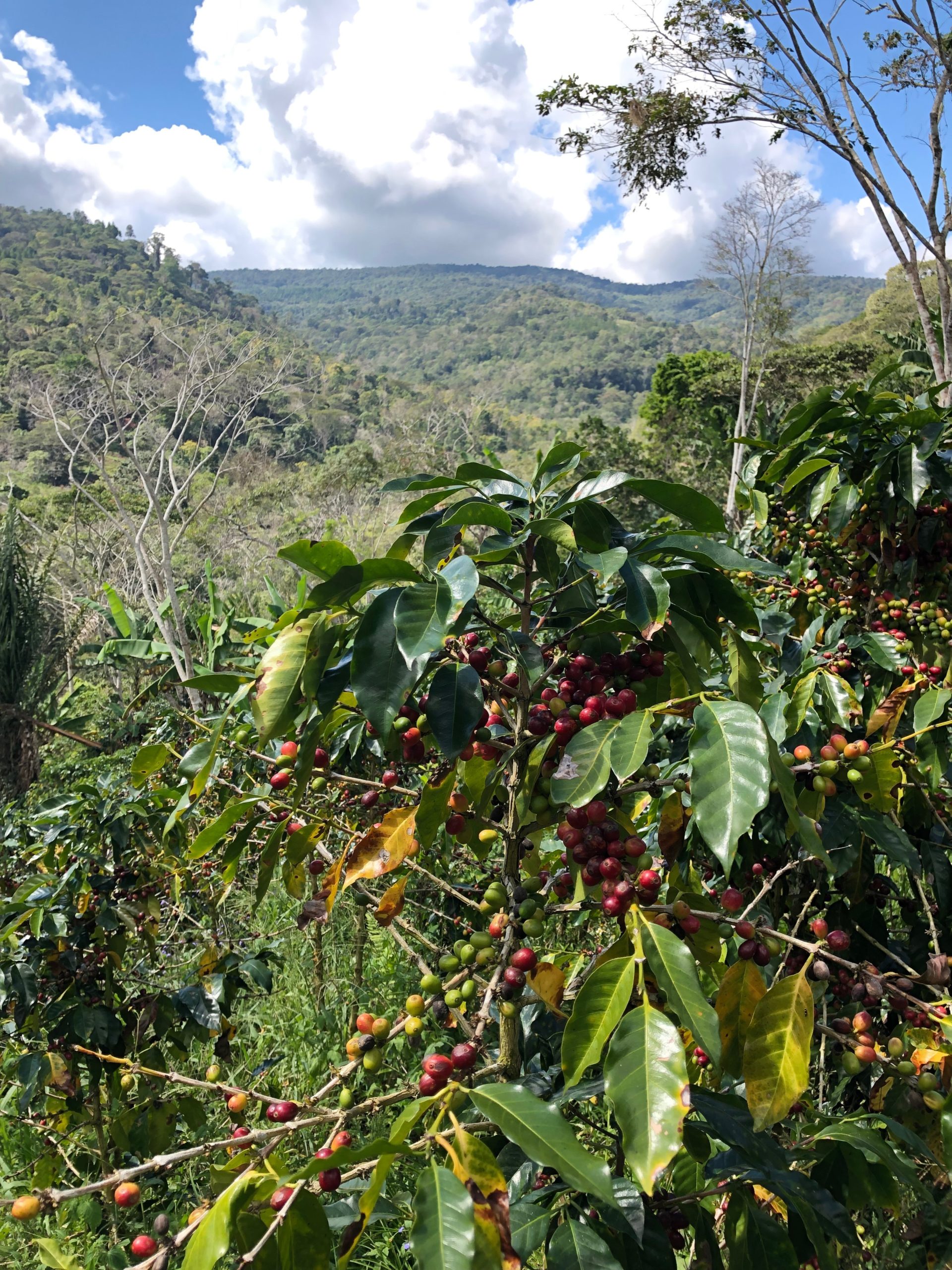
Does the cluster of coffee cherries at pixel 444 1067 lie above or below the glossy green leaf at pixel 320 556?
below

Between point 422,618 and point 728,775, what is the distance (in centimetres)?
27

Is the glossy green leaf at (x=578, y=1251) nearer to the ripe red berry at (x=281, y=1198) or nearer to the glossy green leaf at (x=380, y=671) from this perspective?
the ripe red berry at (x=281, y=1198)

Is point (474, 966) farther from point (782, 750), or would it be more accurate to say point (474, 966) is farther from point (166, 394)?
point (166, 394)

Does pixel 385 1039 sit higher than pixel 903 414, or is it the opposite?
pixel 903 414

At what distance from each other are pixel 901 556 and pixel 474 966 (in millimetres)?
1397

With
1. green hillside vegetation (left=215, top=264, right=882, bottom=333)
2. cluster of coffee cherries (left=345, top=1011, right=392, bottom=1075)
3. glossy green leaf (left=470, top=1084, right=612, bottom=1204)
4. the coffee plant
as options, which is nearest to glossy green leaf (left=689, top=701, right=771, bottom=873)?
the coffee plant

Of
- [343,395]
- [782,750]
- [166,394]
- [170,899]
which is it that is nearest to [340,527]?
[166,394]

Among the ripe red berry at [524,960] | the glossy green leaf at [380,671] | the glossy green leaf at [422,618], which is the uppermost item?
the glossy green leaf at [422,618]

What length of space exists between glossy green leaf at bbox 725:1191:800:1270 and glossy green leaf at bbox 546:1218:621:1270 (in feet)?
0.48

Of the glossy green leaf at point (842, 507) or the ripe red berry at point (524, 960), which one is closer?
the ripe red berry at point (524, 960)

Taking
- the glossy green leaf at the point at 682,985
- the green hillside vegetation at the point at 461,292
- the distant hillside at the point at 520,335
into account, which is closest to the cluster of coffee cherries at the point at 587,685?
the glossy green leaf at the point at 682,985

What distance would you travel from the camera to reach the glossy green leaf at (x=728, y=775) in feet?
1.84

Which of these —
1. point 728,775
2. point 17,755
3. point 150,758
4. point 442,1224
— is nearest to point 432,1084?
point 442,1224

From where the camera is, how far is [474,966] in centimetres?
76
